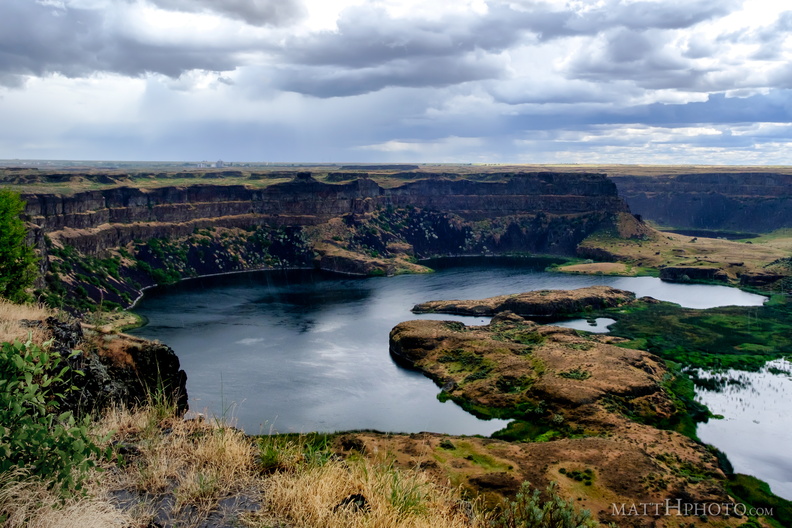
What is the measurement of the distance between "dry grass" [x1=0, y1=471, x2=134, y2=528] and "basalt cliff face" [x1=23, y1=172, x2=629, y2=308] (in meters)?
90.7

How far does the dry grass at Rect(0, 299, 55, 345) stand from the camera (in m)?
15.7

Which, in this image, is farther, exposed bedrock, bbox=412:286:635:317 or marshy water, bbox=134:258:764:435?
exposed bedrock, bbox=412:286:635:317

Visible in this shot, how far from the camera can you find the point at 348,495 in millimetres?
11297

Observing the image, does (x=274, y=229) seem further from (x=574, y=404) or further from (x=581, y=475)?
(x=581, y=475)

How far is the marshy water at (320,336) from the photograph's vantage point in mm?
55781

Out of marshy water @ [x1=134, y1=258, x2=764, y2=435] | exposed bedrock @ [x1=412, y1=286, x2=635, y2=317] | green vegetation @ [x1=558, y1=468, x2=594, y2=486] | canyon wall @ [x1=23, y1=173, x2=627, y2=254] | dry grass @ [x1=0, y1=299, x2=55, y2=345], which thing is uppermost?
dry grass @ [x1=0, y1=299, x2=55, y2=345]

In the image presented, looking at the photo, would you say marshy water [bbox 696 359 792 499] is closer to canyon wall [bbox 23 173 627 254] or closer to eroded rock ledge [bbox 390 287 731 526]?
eroded rock ledge [bbox 390 287 731 526]

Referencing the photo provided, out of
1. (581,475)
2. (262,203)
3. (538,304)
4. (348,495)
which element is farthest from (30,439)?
(262,203)

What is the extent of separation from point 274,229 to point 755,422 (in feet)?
414

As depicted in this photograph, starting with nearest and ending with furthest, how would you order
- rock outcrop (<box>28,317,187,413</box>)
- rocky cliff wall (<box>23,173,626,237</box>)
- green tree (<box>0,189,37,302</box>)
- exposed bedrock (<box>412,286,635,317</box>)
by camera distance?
rock outcrop (<box>28,317,187,413</box>) → green tree (<box>0,189,37,302</box>) → exposed bedrock (<box>412,286,635,317</box>) → rocky cliff wall (<box>23,173,626,237</box>)

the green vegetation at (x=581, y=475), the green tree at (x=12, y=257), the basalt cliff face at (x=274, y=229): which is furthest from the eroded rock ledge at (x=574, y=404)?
the basalt cliff face at (x=274, y=229)

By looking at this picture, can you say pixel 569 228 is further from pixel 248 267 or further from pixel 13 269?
pixel 13 269

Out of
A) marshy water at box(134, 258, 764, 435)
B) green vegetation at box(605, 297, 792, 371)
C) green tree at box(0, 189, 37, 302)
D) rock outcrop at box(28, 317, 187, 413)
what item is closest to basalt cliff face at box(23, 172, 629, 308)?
marshy water at box(134, 258, 764, 435)

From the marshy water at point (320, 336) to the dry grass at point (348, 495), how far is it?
15.8 feet
